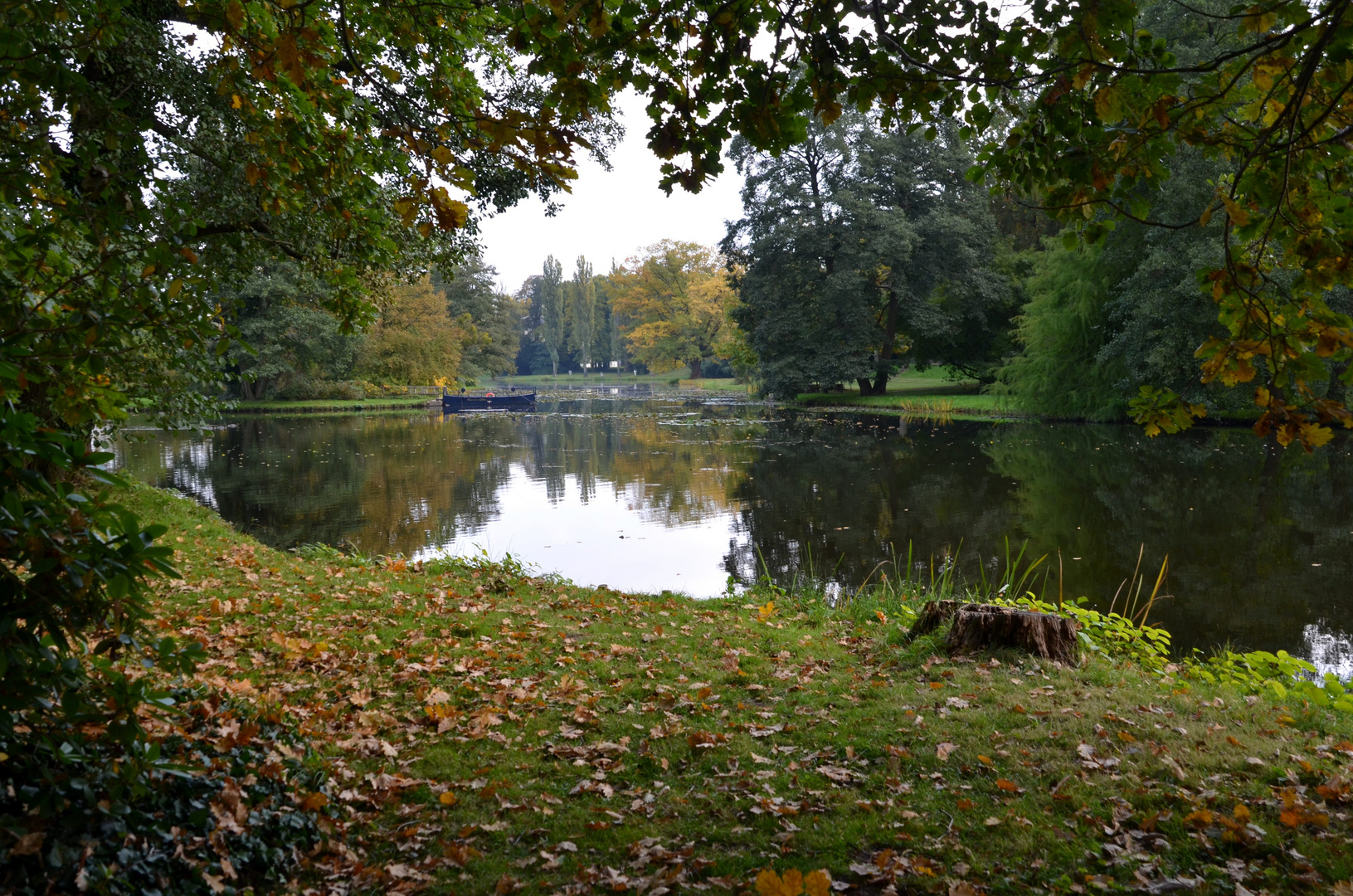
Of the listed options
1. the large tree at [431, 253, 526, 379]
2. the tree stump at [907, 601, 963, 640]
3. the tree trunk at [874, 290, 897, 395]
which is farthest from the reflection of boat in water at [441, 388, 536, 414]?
the tree stump at [907, 601, 963, 640]

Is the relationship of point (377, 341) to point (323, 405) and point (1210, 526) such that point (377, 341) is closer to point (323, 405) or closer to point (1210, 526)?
point (323, 405)

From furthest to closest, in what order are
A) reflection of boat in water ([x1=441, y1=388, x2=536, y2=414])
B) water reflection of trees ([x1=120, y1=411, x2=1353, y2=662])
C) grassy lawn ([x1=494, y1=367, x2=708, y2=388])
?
grassy lawn ([x1=494, y1=367, x2=708, y2=388])
reflection of boat in water ([x1=441, y1=388, x2=536, y2=414])
water reflection of trees ([x1=120, y1=411, x2=1353, y2=662])

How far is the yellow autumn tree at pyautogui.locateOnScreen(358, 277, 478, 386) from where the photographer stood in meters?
46.0

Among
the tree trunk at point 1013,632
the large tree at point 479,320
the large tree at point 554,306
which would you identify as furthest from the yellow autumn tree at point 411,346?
the tree trunk at point 1013,632

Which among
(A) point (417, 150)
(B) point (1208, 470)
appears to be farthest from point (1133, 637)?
(B) point (1208, 470)

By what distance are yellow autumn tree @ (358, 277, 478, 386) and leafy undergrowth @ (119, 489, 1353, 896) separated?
41812 millimetres

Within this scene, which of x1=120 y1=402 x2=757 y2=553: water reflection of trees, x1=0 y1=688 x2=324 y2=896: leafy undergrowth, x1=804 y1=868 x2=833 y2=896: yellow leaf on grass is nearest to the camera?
x1=0 y1=688 x2=324 y2=896: leafy undergrowth

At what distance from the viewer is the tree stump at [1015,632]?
557 cm

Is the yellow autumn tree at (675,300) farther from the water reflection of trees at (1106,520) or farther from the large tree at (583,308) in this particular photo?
the water reflection of trees at (1106,520)

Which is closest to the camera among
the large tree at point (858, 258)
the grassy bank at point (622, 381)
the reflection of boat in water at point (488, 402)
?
the large tree at point (858, 258)

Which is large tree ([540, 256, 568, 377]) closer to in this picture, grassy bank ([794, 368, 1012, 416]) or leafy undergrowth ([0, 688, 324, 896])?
grassy bank ([794, 368, 1012, 416])

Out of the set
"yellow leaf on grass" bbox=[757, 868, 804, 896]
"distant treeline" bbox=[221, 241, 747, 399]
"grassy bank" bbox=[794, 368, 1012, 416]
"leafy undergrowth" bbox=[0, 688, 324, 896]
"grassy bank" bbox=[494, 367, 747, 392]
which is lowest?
"yellow leaf on grass" bbox=[757, 868, 804, 896]

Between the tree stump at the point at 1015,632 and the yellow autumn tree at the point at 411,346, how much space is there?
43.3 metres

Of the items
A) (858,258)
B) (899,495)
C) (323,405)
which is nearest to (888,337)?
(858,258)
